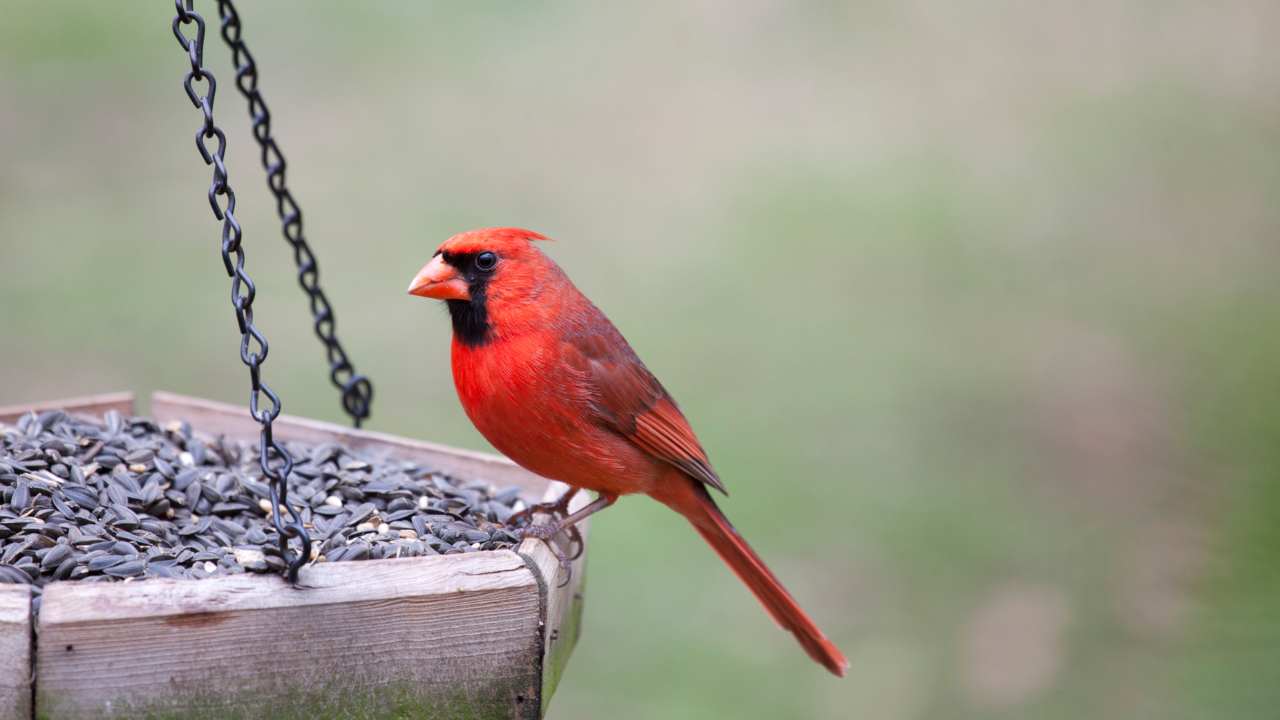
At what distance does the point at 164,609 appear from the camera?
2457 mm

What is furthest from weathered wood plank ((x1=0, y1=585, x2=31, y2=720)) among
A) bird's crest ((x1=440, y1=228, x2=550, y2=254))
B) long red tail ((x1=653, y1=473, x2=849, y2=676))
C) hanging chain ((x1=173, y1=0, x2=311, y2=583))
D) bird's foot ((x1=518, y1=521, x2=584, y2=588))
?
long red tail ((x1=653, y1=473, x2=849, y2=676))

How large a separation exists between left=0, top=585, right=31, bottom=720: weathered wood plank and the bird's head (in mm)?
1150

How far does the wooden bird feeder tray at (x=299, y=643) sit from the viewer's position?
241 cm

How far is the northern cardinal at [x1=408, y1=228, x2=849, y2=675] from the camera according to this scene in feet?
10.5

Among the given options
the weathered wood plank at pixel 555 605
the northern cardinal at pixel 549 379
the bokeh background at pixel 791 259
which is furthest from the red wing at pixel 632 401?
the bokeh background at pixel 791 259

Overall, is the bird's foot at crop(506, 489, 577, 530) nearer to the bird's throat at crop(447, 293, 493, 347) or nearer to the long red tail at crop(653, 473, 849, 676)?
the long red tail at crop(653, 473, 849, 676)

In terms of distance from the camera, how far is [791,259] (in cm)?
716

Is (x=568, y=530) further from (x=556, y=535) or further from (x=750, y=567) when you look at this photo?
(x=750, y=567)

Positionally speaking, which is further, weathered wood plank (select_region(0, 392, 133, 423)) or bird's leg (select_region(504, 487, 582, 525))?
weathered wood plank (select_region(0, 392, 133, 423))

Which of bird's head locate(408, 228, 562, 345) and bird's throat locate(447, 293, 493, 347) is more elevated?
bird's head locate(408, 228, 562, 345)

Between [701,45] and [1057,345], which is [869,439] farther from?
[701,45]

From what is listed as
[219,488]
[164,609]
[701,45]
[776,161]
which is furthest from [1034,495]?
[164,609]

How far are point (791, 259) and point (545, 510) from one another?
3.99m

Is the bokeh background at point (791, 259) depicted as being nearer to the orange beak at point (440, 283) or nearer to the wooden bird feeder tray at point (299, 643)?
the orange beak at point (440, 283)
